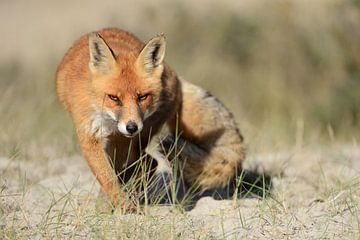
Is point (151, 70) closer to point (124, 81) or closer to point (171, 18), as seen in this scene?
point (124, 81)

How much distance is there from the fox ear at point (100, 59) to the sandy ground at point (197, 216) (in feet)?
3.41

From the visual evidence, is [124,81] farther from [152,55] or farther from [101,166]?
[101,166]

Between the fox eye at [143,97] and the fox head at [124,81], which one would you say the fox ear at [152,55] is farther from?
the fox eye at [143,97]

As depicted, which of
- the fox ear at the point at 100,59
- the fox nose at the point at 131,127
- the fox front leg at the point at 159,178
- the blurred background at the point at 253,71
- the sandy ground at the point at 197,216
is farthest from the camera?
the blurred background at the point at 253,71

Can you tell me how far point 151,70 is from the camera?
230 inches

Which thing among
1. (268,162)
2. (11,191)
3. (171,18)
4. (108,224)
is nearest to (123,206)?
(108,224)

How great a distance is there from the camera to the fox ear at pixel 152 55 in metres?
5.67

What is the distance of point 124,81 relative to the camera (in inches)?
220

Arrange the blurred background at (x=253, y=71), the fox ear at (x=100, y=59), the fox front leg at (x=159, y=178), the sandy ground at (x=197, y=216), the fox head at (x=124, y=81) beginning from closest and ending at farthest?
the sandy ground at (x=197, y=216)
the fox head at (x=124, y=81)
the fox ear at (x=100, y=59)
the fox front leg at (x=159, y=178)
the blurred background at (x=253, y=71)

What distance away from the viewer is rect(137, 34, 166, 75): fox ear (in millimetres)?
5672

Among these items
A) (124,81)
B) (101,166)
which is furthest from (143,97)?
(101,166)

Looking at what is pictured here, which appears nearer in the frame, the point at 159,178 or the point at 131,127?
the point at 131,127

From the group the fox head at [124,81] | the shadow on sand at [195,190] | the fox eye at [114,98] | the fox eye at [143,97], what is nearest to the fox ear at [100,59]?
the fox head at [124,81]

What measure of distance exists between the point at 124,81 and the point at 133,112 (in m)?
0.36
